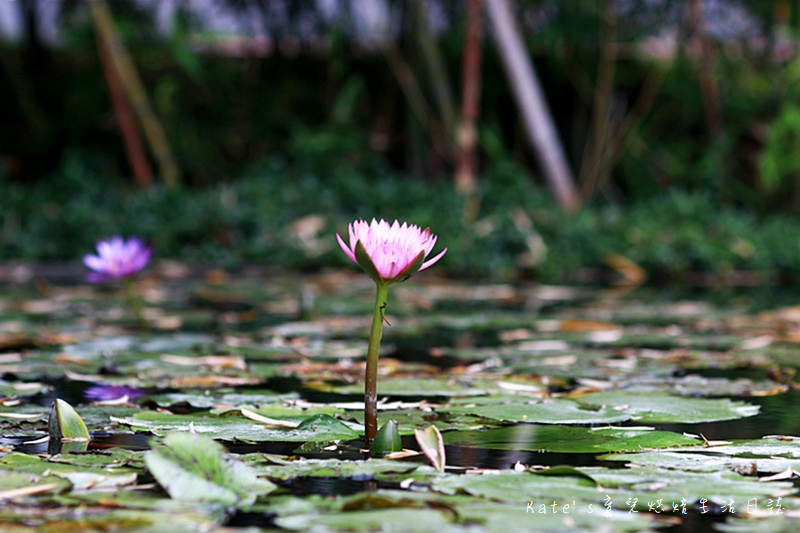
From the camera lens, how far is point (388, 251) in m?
1.03

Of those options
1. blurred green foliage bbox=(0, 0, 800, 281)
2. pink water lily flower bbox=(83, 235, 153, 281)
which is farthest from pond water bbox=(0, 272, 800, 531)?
blurred green foliage bbox=(0, 0, 800, 281)

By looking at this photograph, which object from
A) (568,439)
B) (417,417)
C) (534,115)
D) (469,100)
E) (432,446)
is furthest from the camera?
(534,115)

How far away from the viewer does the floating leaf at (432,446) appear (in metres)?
0.98

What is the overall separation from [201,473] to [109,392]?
25.6 inches

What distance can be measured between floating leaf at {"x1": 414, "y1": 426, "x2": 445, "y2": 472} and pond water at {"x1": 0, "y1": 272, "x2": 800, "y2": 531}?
10 millimetres

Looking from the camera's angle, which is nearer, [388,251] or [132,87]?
[388,251]

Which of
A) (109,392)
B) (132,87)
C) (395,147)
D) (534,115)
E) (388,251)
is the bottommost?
(109,392)

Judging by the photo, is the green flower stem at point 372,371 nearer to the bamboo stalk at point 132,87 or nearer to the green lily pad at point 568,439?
the green lily pad at point 568,439

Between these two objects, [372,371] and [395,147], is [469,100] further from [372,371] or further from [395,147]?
[372,371]

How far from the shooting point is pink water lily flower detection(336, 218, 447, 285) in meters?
1.02

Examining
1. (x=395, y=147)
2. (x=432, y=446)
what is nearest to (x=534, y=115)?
(x=395, y=147)

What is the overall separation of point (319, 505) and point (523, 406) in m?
0.55

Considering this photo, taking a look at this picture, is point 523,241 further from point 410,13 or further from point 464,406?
point 464,406

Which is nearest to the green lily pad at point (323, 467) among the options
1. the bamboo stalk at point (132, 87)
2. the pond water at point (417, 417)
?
the pond water at point (417, 417)
